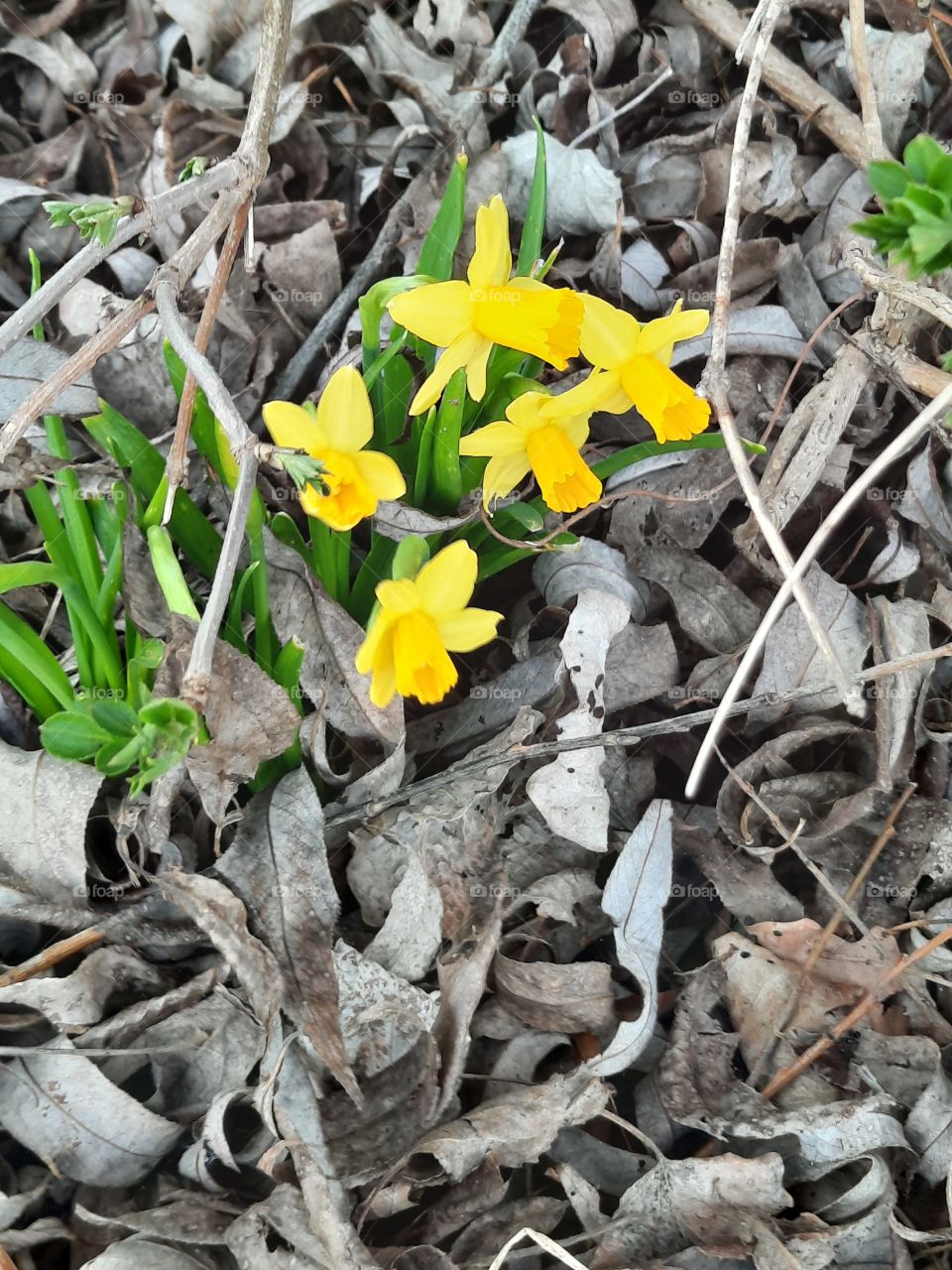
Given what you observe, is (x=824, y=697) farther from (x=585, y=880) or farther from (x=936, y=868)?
(x=585, y=880)

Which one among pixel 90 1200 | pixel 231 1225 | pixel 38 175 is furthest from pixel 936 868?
pixel 38 175

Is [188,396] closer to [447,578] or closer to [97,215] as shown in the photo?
[97,215]

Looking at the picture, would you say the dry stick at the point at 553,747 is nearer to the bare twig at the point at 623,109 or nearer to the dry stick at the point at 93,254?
the dry stick at the point at 93,254

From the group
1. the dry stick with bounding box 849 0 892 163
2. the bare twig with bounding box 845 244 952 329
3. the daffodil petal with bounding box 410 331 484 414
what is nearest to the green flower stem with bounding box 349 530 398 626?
the daffodil petal with bounding box 410 331 484 414

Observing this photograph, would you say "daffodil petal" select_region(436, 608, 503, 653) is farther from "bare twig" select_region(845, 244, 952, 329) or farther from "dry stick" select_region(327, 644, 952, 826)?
"bare twig" select_region(845, 244, 952, 329)

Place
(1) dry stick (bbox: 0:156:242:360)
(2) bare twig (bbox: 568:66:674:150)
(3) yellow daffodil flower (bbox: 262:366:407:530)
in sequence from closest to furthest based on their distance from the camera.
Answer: (1) dry stick (bbox: 0:156:242:360) → (3) yellow daffodil flower (bbox: 262:366:407:530) → (2) bare twig (bbox: 568:66:674:150)

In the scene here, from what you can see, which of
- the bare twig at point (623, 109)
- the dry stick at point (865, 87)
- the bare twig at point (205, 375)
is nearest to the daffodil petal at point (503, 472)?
the bare twig at point (205, 375)

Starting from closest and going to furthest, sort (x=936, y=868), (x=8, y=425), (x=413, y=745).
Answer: (x=8, y=425)
(x=936, y=868)
(x=413, y=745)
